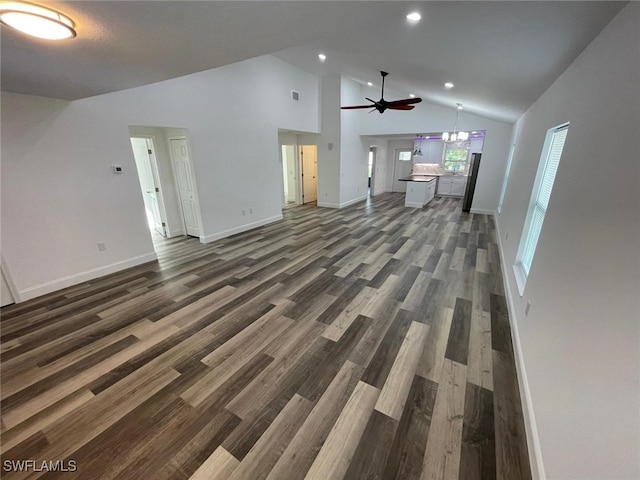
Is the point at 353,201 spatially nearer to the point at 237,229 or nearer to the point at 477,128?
the point at 477,128

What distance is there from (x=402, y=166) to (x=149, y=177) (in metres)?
10.1

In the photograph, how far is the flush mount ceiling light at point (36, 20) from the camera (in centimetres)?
126

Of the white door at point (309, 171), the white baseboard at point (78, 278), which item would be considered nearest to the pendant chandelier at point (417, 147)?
the white door at point (309, 171)

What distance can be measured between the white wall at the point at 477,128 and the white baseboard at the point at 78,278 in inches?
309

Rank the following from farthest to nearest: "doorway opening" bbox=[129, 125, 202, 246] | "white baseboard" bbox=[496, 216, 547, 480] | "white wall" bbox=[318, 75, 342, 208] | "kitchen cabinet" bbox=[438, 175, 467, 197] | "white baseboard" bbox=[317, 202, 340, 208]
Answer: "kitchen cabinet" bbox=[438, 175, 467, 197] → "white baseboard" bbox=[317, 202, 340, 208] → "white wall" bbox=[318, 75, 342, 208] → "doorway opening" bbox=[129, 125, 202, 246] → "white baseboard" bbox=[496, 216, 547, 480]

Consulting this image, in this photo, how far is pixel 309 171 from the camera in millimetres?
9633

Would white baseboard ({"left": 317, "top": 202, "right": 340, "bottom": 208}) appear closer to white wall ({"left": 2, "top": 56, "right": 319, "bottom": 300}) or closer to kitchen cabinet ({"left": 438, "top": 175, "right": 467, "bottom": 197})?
white wall ({"left": 2, "top": 56, "right": 319, "bottom": 300})

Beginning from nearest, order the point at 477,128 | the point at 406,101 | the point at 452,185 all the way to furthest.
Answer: the point at 406,101, the point at 477,128, the point at 452,185

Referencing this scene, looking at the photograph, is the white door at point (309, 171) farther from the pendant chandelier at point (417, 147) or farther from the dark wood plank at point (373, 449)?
the dark wood plank at point (373, 449)

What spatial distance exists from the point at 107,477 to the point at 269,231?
16.4 ft

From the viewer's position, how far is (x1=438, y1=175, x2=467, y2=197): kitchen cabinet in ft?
35.0

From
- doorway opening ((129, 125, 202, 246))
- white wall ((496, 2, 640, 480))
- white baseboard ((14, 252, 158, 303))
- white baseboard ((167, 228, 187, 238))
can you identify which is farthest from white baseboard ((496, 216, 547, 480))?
white baseboard ((167, 228, 187, 238))

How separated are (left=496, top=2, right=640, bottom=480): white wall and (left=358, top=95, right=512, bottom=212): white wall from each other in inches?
246

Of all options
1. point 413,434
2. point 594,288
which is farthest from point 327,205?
point 594,288
